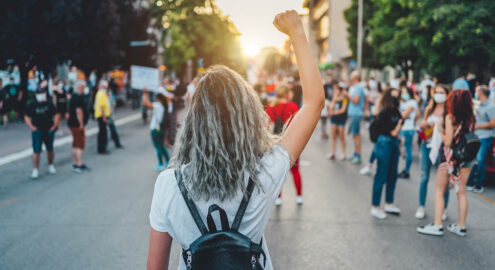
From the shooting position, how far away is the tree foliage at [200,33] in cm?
769

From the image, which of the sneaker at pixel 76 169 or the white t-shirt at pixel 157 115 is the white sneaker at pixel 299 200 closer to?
the white t-shirt at pixel 157 115

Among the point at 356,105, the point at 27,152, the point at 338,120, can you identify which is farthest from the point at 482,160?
the point at 27,152

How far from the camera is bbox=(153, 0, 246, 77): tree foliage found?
7.69 m

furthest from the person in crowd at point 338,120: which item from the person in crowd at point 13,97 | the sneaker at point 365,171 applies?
the person in crowd at point 13,97

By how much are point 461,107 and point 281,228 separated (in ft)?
8.24

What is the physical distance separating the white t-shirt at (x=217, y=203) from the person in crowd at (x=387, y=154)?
456 centimetres

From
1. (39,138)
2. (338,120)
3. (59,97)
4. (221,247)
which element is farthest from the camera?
(59,97)

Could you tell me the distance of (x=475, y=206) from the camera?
6.57 m

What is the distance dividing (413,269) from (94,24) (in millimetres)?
21210

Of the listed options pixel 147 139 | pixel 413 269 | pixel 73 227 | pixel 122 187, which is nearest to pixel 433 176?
pixel 413 269

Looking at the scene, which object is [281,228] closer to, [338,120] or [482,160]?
[482,160]

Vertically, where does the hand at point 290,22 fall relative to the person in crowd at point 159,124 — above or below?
above

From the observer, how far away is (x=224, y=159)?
162 cm

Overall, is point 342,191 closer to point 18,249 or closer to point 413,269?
point 413,269
